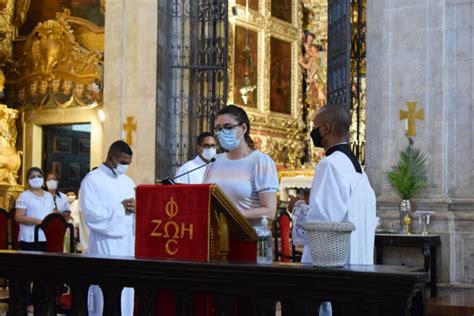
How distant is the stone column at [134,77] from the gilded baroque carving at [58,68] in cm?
339

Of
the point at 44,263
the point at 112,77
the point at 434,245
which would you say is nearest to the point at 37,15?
the point at 112,77

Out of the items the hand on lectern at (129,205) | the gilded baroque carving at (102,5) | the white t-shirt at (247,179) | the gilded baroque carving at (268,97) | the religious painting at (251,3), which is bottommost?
the hand on lectern at (129,205)

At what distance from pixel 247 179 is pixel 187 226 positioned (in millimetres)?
929

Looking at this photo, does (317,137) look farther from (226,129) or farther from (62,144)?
(62,144)

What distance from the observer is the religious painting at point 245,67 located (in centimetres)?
1825

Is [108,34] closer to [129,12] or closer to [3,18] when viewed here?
[129,12]

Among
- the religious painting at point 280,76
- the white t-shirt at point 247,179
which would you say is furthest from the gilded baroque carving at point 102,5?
the white t-shirt at point 247,179

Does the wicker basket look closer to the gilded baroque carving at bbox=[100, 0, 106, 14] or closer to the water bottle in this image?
the water bottle

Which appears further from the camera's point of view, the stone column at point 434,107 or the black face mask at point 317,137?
the stone column at point 434,107

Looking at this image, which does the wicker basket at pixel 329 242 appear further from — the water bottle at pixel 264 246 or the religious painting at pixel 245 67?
the religious painting at pixel 245 67

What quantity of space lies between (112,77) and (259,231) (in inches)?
391

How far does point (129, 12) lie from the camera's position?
1451 centimetres

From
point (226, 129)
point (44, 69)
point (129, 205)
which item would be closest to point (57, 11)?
point (44, 69)

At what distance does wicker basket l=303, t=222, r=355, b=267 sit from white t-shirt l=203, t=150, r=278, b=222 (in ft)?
4.39
